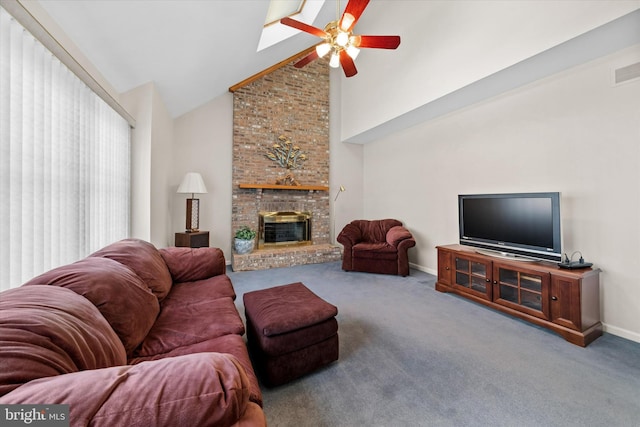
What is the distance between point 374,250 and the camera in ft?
12.9

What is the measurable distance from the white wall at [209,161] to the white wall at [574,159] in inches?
144

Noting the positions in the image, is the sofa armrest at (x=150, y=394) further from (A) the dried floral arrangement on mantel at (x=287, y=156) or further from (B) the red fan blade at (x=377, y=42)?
(A) the dried floral arrangement on mantel at (x=287, y=156)

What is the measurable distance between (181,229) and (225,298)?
9.76 ft

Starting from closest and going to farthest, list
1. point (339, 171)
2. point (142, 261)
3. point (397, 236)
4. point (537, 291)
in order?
point (142, 261) → point (537, 291) → point (397, 236) → point (339, 171)

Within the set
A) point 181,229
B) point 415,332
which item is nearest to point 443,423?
point 415,332

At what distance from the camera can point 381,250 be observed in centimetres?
391

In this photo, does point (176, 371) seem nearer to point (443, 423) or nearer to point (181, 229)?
point (443, 423)

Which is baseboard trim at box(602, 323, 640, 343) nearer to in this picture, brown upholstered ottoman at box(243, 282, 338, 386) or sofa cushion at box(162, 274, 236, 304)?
brown upholstered ottoman at box(243, 282, 338, 386)

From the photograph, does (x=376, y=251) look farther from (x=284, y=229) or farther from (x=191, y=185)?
(x=191, y=185)

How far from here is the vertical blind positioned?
1196 mm

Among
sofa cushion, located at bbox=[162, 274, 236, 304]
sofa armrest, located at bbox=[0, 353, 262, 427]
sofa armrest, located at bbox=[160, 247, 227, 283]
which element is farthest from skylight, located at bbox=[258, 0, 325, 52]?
sofa armrest, located at bbox=[0, 353, 262, 427]

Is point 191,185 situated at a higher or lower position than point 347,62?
lower

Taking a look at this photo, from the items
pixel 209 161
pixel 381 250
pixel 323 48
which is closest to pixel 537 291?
pixel 381 250

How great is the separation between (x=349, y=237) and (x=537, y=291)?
2.42 metres
